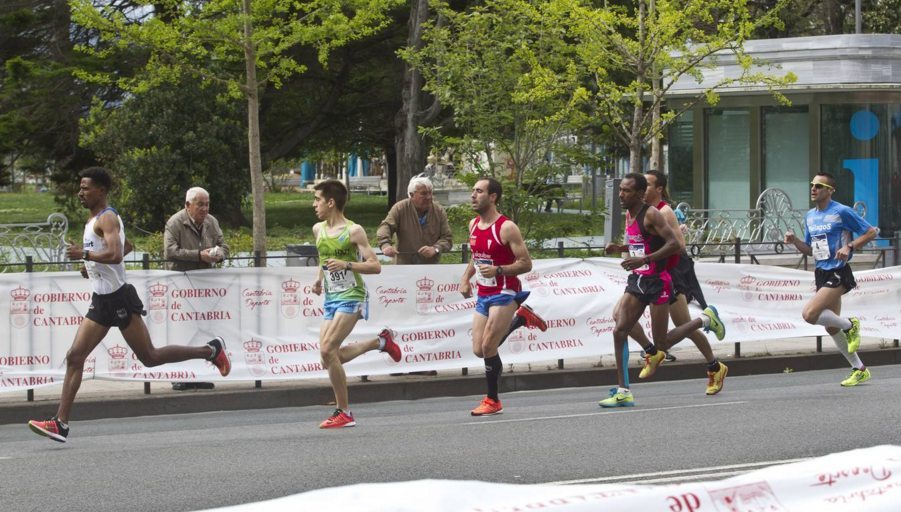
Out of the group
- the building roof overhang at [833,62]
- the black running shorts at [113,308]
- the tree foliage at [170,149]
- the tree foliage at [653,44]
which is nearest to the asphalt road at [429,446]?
the black running shorts at [113,308]

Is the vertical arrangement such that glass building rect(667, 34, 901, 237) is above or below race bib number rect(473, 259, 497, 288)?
above

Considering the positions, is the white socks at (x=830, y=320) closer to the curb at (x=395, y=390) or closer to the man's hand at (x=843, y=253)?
the man's hand at (x=843, y=253)

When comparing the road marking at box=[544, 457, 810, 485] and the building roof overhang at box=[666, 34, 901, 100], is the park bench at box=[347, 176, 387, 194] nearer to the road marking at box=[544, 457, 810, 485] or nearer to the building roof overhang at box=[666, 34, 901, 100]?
the building roof overhang at box=[666, 34, 901, 100]

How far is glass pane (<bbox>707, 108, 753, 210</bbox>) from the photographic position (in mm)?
27188

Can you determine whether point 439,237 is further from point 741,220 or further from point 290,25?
point 741,220

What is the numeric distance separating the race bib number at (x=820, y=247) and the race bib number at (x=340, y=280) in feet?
14.4

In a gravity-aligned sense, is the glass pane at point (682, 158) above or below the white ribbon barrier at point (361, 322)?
above

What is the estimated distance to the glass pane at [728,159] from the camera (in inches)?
1070

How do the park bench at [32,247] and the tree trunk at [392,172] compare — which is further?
the tree trunk at [392,172]

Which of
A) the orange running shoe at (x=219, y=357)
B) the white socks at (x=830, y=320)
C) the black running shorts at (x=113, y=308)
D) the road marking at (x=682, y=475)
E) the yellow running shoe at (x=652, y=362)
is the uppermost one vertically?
the black running shorts at (x=113, y=308)

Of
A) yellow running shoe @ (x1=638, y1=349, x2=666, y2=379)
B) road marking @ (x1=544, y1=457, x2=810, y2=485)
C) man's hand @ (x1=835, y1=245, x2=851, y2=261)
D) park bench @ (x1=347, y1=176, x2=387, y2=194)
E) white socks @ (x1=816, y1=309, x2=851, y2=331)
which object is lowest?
road marking @ (x1=544, y1=457, x2=810, y2=485)

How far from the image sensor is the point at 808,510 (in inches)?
164

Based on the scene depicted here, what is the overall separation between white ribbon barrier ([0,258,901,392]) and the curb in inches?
8.0

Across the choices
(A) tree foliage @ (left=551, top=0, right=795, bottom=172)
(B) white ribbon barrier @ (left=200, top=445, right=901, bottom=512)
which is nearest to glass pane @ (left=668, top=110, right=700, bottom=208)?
(A) tree foliage @ (left=551, top=0, right=795, bottom=172)
